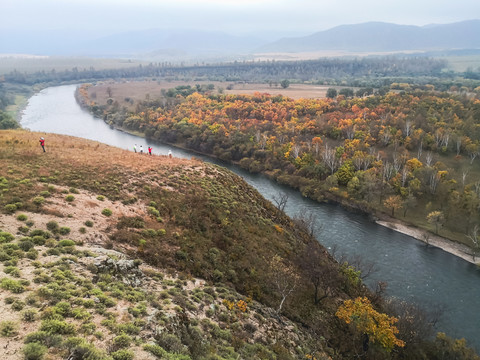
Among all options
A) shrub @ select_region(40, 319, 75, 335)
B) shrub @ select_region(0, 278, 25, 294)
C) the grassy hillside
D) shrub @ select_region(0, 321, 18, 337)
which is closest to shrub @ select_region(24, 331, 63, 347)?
the grassy hillside

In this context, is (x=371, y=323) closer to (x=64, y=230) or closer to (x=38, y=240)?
(x=64, y=230)

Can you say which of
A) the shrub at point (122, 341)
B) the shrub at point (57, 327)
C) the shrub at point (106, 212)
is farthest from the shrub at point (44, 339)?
the shrub at point (106, 212)

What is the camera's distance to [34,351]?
39.0ft

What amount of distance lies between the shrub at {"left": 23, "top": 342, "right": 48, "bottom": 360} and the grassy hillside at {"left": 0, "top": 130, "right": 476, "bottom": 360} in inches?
1.8

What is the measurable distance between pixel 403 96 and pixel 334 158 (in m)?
51.7

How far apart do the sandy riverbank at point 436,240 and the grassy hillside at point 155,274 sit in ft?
88.7

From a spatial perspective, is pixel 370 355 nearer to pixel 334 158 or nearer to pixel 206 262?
pixel 206 262

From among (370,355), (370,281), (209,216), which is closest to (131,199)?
(209,216)

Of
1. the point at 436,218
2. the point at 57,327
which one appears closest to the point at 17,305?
the point at 57,327

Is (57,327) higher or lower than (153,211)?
higher

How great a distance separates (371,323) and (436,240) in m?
38.9

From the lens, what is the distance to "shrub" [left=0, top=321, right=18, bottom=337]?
12539 mm

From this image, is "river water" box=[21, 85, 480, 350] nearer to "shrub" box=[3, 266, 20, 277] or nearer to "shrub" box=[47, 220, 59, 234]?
"shrub" box=[47, 220, 59, 234]

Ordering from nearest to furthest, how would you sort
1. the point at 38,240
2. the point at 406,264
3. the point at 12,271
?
the point at 12,271 → the point at 38,240 → the point at 406,264
